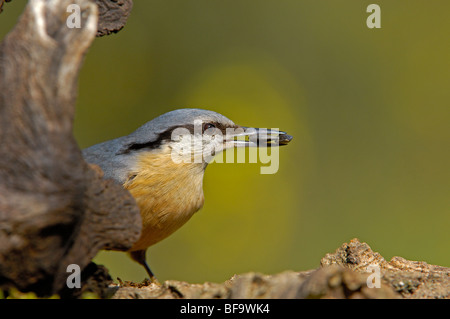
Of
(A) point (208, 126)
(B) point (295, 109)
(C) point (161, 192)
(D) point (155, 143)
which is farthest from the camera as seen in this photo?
(B) point (295, 109)

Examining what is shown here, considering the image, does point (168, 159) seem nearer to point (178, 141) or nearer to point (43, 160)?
point (178, 141)

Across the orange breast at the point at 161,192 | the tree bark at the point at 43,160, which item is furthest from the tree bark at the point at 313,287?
the orange breast at the point at 161,192

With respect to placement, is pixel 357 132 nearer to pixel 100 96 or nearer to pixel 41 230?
pixel 100 96

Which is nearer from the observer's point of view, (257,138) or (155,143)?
(155,143)

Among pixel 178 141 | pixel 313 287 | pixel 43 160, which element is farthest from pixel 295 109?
pixel 43 160

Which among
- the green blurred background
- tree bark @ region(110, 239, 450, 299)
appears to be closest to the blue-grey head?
tree bark @ region(110, 239, 450, 299)

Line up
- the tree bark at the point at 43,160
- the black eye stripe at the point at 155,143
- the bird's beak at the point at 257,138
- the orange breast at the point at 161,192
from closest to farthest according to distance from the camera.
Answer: the tree bark at the point at 43,160 → the orange breast at the point at 161,192 → the black eye stripe at the point at 155,143 → the bird's beak at the point at 257,138

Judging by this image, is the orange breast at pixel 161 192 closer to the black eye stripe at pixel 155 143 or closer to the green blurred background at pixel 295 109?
the black eye stripe at pixel 155 143
